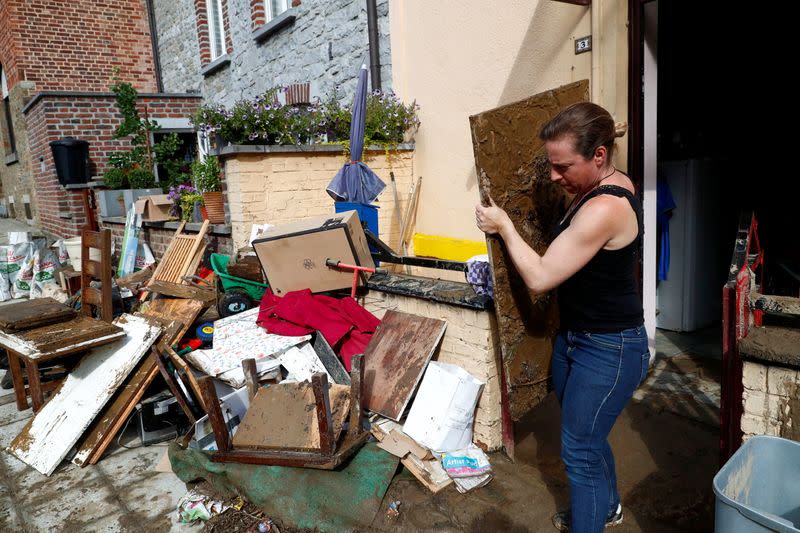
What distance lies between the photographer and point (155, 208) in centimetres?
738

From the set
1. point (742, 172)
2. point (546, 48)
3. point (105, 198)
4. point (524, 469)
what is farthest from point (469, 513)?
point (105, 198)

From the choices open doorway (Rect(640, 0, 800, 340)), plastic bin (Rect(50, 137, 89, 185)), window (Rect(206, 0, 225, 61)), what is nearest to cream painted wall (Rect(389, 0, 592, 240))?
open doorway (Rect(640, 0, 800, 340))

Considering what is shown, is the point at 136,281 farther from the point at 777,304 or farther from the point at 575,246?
the point at 777,304

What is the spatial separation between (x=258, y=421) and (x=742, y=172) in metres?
5.17

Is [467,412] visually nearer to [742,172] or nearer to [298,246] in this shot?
[298,246]

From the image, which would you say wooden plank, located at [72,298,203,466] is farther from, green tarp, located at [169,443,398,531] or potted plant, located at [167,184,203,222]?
potted plant, located at [167,184,203,222]

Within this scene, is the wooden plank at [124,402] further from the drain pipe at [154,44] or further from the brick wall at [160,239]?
the drain pipe at [154,44]

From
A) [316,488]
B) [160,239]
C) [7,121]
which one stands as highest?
[7,121]

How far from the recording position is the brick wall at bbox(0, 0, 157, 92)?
11.9m

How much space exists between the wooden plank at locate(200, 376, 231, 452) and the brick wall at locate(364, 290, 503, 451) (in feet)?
4.44

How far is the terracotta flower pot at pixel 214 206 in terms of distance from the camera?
A: 5.93 meters

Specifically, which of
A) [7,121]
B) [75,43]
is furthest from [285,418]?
[7,121]

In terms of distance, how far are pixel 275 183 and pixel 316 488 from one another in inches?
134

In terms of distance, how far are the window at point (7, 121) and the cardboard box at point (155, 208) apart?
8.98 m
